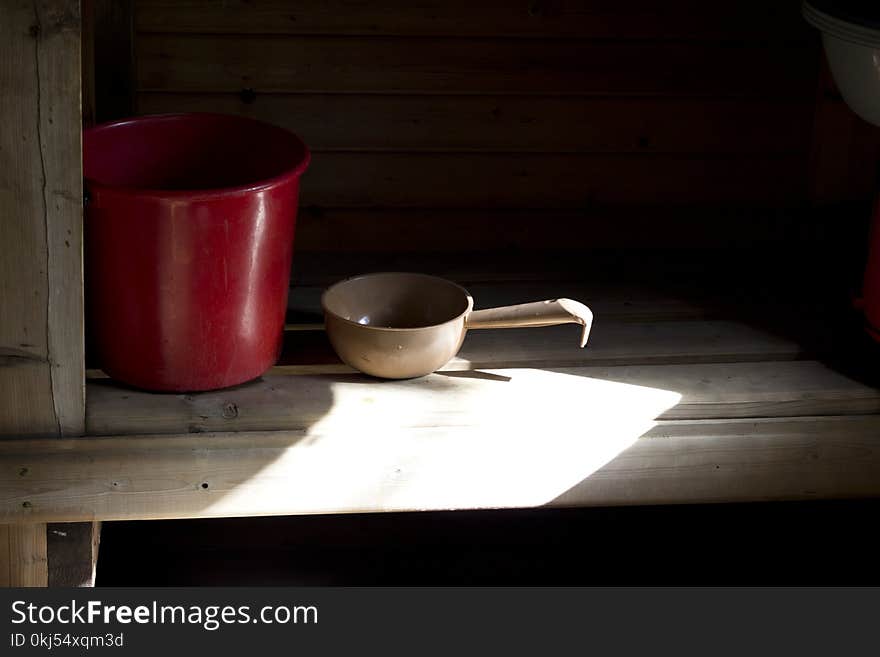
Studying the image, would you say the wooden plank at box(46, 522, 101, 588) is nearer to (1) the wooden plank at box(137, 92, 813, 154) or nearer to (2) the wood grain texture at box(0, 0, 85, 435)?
(2) the wood grain texture at box(0, 0, 85, 435)

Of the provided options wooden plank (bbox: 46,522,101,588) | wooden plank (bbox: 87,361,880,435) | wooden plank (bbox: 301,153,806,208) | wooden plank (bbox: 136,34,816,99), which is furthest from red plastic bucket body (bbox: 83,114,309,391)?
wooden plank (bbox: 301,153,806,208)

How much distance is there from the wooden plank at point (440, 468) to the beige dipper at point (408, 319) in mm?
121

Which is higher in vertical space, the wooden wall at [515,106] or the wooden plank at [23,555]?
the wooden wall at [515,106]

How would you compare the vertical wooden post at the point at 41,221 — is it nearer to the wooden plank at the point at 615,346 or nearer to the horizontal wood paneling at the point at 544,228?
the wooden plank at the point at 615,346

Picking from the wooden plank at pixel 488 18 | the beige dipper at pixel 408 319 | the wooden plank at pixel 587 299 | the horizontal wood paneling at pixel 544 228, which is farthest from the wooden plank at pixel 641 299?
the wooden plank at pixel 488 18

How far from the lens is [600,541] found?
2350mm

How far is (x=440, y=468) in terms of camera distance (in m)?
1.77

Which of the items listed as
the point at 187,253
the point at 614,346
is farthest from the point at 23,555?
the point at 614,346

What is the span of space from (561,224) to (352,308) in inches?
25.7

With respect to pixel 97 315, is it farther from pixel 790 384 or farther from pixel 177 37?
pixel 790 384

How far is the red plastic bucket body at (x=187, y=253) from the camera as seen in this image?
5.35 feet

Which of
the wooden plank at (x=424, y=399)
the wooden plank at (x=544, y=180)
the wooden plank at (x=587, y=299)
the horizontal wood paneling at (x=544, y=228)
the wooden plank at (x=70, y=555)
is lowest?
the wooden plank at (x=70, y=555)

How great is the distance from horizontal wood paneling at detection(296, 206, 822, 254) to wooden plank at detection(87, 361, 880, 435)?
0.59 m

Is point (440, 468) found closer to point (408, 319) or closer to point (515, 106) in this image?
point (408, 319)
